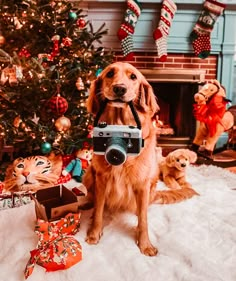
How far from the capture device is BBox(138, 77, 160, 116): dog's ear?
1.12 meters

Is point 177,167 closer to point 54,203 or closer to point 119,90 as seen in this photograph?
point 54,203

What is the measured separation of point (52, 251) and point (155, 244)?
439 millimetres

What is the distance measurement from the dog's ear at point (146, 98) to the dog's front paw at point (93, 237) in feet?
1.85

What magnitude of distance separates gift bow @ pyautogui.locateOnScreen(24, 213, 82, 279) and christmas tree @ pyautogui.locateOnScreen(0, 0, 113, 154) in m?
0.81

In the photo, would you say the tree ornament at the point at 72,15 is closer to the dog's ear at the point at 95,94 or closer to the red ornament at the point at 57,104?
the red ornament at the point at 57,104

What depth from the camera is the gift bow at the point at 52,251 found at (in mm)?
957

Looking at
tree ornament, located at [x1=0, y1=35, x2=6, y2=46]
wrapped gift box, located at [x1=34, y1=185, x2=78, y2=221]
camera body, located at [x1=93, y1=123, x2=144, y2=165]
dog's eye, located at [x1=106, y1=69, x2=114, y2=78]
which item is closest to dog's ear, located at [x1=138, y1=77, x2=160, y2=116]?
dog's eye, located at [x1=106, y1=69, x2=114, y2=78]

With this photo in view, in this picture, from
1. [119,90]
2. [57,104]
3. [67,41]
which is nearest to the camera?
[119,90]

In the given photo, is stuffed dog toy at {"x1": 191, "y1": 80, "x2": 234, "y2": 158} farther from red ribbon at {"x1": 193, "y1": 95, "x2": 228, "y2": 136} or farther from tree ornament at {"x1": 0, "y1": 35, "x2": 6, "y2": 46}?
tree ornament at {"x1": 0, "y1": 35, "x2": 6, "y2": 46}

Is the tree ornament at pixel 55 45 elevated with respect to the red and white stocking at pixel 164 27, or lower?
lower

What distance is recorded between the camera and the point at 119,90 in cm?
97

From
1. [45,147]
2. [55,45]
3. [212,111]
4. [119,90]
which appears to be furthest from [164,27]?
[119,90]

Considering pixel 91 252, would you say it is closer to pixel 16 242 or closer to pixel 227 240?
pixel 16 242

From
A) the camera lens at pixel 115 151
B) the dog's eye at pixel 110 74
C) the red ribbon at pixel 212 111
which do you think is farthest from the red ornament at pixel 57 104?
the red ribbon at pixel 212 111
